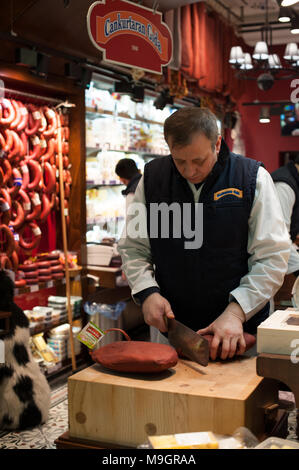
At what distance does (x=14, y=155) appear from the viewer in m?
4.57

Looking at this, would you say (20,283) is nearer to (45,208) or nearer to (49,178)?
(45,208)

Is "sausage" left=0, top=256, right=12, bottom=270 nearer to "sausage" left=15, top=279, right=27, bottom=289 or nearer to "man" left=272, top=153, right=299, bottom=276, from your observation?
"sausage" left=15, top=279, right=27, bottom=289

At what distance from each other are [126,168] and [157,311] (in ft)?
11.9

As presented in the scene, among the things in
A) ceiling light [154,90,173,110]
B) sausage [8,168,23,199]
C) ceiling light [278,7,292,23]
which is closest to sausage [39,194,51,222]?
sausage [8,168,23,199]

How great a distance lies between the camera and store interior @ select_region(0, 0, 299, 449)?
14.6 feet

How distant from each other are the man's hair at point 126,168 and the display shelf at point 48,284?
989 millimetres

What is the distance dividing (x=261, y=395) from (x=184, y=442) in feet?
1.43

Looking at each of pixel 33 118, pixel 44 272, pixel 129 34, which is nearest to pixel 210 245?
pixel 129 34

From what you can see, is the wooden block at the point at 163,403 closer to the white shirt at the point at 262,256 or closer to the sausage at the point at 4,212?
the white shirt at the point at 262,256

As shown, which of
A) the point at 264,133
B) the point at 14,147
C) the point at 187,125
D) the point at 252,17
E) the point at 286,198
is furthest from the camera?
the point at 264,133

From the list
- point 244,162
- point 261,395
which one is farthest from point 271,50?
point 261,395

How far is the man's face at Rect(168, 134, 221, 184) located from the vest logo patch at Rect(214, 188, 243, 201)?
10cm

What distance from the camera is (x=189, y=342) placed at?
179 cm

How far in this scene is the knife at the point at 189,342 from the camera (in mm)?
1693
